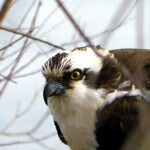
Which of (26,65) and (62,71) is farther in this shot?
(26,65)

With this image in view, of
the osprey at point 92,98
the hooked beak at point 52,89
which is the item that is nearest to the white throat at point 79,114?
the osprey at point 92,98

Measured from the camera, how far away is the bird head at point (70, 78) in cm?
422

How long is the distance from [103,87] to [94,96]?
0.57ft

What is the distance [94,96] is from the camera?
4.25 meters

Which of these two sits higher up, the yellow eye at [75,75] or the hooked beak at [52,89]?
the yellow eye at [75,75]

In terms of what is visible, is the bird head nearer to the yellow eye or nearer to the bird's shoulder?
the yellow eye

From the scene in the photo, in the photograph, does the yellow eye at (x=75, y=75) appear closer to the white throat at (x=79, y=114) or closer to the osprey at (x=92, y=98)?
the osprey at (x=92, y=98)

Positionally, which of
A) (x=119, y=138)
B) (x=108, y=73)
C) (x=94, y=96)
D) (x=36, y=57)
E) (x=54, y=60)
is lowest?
(x=119, y=138)

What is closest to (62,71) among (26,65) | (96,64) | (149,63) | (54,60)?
(54,60)

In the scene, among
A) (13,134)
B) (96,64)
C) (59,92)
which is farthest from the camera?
(13,134)

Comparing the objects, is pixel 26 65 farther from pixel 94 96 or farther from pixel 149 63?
pixel 149 63

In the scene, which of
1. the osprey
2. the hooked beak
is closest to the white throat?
the osprey

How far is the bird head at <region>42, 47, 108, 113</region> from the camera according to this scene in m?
4.22

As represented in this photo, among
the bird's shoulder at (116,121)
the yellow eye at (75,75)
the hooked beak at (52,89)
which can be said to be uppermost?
the yellow eye at (75,75)
